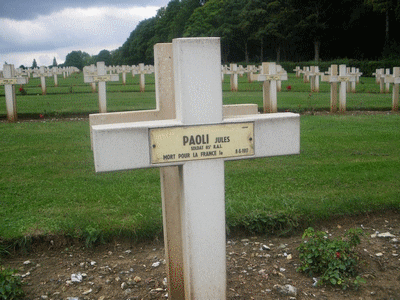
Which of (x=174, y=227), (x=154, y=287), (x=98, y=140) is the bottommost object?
(x=154, y=287)

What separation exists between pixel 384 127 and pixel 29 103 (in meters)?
11.9

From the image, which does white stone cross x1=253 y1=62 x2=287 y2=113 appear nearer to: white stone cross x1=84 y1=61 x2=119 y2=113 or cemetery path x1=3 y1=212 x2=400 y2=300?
white stone cross x1=84 y1=61 x2=119 y2=113

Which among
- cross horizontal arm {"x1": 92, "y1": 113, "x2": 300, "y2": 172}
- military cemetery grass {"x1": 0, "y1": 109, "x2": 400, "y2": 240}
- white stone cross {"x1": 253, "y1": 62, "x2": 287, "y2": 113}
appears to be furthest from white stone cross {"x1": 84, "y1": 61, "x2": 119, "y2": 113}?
cross horizontal arm {"x1": 92, "y1": 113, "x2": 300, "y2": 172}

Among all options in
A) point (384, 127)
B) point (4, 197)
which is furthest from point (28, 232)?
point (384, 127)

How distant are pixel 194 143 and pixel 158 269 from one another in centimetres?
151

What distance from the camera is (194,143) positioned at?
2.72m

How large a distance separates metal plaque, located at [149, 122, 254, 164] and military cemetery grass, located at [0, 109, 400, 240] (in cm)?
174

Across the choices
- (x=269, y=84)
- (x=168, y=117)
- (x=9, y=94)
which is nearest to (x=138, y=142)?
(x=168, y=117)

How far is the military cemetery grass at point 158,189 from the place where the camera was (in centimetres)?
445

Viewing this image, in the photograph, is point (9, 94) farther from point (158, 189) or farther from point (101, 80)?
point (158, 189)

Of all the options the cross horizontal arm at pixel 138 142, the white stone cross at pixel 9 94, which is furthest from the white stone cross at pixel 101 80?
the cross horizontal arm at pixel 138 142

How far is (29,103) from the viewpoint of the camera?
1672 centimetres

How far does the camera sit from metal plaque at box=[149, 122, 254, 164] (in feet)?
8.77

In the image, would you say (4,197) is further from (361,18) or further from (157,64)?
(361,18)
